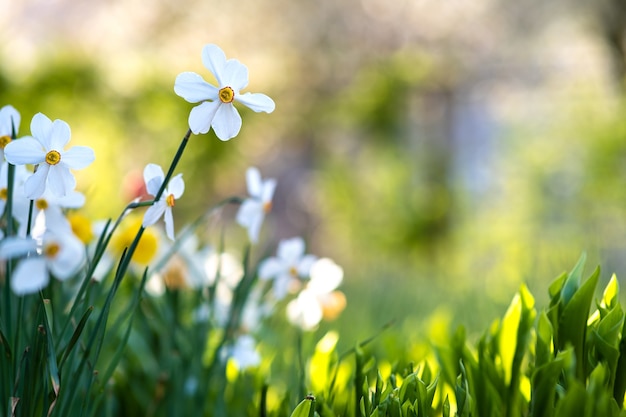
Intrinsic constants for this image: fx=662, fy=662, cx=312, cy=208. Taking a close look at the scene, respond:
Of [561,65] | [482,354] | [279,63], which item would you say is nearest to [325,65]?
[279,63]

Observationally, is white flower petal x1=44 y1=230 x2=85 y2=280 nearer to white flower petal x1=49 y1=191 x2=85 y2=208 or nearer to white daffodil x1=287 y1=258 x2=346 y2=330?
white flower petal x1=49 y1=191 x2=85 y2=208

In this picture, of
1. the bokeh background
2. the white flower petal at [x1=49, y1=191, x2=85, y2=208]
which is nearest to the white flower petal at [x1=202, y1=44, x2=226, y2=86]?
the white flower petal at [x1=49, y1=191, x2=85, y2=208]

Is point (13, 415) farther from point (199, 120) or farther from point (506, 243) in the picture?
point (506, 243)

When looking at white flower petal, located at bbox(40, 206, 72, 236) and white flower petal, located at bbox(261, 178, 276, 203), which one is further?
white flower petal, located at bbox(261, 178, 276, 203)

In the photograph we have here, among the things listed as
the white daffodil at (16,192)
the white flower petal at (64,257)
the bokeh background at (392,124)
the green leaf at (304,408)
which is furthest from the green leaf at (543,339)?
the bokeh background at (392,124)

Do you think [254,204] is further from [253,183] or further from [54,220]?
[54,220]

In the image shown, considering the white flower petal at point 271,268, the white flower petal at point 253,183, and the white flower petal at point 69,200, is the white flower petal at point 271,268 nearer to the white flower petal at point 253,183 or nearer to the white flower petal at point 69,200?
the white flower petal at point 253,183
